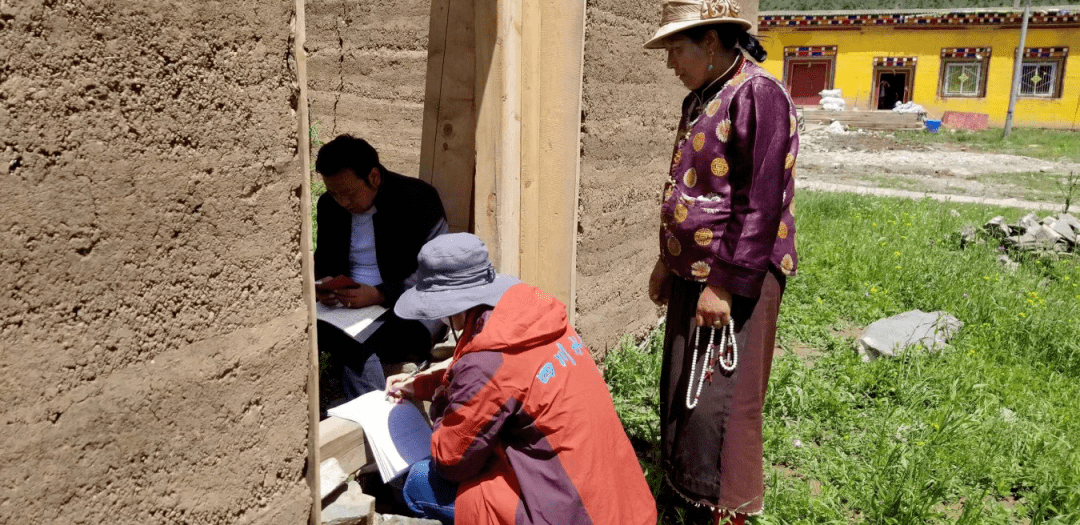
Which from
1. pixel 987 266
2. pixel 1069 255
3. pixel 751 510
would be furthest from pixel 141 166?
pixel 1069 255

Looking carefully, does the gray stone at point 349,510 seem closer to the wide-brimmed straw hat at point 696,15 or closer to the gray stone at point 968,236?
the wide-brimmed straw hat at point 696,15

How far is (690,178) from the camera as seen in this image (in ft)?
8.85

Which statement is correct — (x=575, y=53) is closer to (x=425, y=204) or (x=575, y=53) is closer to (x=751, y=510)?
(x=425, y=204)

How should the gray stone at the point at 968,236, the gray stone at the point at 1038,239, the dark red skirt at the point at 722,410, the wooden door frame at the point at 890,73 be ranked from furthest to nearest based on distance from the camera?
1. the wooden door frame at the point at 890,73
2. the gray stone at the point at 968,236
3. the gray stone at the point at 1038,239
4. the dark red skirt at the point at 722,410

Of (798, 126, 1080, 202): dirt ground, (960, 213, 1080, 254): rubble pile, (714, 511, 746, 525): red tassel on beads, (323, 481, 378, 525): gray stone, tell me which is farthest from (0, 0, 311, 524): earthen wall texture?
(798, 126, 1080, 202): dirt ground

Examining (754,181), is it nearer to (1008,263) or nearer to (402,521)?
(402,521)

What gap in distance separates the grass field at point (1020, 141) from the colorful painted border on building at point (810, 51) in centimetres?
547

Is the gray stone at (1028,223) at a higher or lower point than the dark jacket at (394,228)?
lower

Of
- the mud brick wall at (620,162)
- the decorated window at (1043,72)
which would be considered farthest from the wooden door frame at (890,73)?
the mud brick wall at (620,162)

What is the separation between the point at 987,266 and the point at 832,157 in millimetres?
12484

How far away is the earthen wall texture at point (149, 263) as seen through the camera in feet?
5.02

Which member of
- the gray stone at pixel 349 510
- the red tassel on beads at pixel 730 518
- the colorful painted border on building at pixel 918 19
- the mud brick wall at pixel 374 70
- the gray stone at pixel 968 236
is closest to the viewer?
the gray stone at pixel 349 510

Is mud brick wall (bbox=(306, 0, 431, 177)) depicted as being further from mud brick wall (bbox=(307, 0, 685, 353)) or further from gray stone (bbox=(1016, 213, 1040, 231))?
gray stone (bbox=(1016, 213, 1040, 231))

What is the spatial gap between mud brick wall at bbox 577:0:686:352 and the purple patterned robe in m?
1.21
